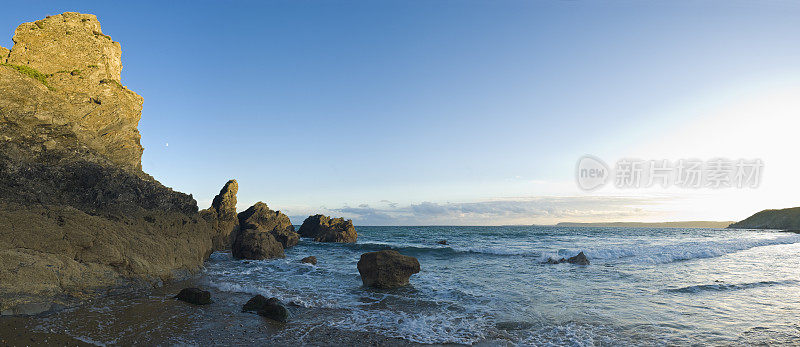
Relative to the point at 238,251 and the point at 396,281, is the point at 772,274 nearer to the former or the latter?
the point at 396,281

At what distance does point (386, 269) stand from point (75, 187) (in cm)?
1464

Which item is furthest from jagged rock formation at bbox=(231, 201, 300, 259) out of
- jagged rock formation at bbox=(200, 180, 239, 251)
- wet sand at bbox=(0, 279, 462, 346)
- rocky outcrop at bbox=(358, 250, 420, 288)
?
wet sand at bbox=(0, 279, 462, 346)

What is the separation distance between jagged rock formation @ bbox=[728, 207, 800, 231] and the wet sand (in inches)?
5994

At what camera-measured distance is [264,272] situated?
21406mm

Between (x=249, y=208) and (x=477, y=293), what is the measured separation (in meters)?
43.1

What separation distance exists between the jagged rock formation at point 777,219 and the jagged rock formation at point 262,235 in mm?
144713

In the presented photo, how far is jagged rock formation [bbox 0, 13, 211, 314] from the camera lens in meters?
11.3

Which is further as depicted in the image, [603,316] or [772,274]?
[772,274]

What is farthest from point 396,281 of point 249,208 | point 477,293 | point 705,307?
point 249,208

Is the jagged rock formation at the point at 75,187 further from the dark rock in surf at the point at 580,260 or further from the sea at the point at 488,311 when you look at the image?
the dark rock in surf at the point at 580,260

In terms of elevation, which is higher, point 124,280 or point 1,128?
point 1,128

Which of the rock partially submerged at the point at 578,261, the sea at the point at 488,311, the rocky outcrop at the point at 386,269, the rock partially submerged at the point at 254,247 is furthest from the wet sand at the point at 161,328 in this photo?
the rock partially submerged at the point at 578,261

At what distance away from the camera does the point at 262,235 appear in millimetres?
29391

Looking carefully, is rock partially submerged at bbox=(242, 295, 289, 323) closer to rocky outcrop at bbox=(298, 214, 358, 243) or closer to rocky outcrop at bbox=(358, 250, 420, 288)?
rocky outcrop at bbox=(358, 250, 420, 288)
